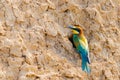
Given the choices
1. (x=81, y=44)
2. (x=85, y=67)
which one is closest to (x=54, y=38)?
(x=81, y=44)

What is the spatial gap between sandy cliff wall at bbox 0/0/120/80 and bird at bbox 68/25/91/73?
4cm

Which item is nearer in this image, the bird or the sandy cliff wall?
the sandy cliff wall

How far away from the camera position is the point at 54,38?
2947 mm

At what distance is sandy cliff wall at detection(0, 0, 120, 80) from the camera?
272cm

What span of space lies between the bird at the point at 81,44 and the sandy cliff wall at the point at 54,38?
0.04 meters

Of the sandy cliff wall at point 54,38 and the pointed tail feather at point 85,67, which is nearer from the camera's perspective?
the sandy cliff wall at point 54,38

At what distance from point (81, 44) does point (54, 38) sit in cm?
22

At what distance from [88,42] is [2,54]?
0.77 metres

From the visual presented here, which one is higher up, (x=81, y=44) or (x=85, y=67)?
(x=81, y=44)

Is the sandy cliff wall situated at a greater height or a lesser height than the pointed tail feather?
greater

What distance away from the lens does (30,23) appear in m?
2.90

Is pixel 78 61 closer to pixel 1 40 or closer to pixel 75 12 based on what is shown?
pixel 75 12

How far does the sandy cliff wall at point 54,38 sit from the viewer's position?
272cm

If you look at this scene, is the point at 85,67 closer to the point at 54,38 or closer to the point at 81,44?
the point at 81,44
